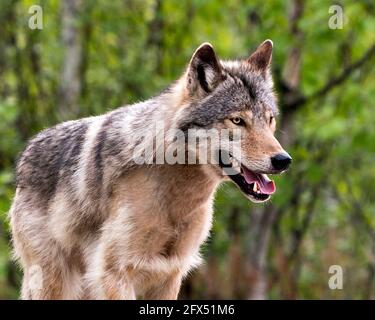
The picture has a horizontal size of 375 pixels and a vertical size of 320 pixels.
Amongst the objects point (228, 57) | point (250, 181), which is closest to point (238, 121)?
point (250, 181)

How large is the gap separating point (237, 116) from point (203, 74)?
0.50 meters

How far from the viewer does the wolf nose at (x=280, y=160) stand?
18.6ft

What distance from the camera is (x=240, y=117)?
5.93 meters

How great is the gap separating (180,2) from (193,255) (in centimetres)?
1117

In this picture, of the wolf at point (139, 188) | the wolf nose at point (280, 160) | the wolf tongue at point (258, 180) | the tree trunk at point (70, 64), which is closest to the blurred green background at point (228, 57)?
the tree trunk at point (70, 64)

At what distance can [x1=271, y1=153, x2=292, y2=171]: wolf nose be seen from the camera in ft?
18.6

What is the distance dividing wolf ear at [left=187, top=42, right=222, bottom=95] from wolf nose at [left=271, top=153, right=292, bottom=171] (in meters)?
0.86

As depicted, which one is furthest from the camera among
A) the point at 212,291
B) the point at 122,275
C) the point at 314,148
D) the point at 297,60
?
the point at 314,148

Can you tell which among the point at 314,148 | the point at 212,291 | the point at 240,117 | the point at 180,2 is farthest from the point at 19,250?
the point at 314,148

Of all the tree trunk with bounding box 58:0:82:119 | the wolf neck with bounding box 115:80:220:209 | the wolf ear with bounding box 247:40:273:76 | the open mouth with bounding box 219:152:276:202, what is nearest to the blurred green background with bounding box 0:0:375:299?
the tree trunk with bounding box 58:0:82:119

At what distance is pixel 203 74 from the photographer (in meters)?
6.15

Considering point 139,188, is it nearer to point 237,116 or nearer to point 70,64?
point 237,116
